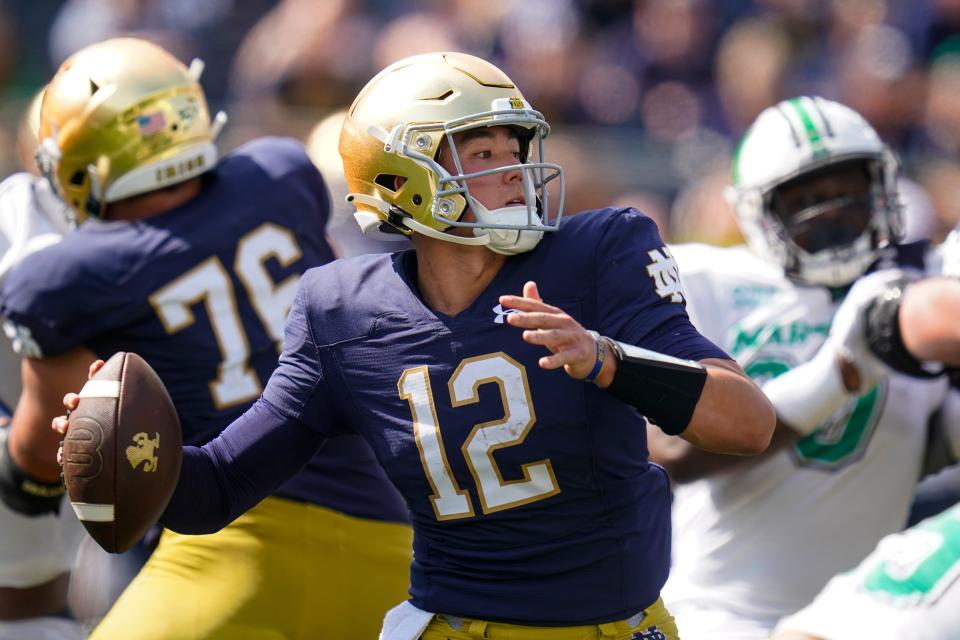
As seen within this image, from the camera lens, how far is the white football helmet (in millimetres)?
4367

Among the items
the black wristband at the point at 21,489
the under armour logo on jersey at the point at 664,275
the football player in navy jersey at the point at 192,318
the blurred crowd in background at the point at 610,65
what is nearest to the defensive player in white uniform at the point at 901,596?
the under armour logo on jersey at the point at 664,275

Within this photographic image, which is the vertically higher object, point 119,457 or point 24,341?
point 119,457

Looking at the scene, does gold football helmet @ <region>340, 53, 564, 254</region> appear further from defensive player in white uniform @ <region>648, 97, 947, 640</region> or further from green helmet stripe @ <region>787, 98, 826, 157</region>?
green helmet stripe @ <region>787, 98, 826, 157</region>

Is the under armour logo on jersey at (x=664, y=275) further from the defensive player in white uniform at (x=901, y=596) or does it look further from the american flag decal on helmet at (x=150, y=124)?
the american flag decal on helmet at (x=150, y=124)

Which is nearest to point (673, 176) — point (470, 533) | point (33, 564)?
point (33, 564)

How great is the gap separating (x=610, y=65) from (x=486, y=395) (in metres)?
7.11

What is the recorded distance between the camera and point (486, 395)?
2863 millimetres

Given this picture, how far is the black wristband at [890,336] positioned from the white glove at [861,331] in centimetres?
3

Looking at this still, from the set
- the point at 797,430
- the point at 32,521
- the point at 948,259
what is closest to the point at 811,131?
the point at 948,259

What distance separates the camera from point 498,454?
9.37 feet

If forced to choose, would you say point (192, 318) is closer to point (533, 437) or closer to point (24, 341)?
point (24, 341)

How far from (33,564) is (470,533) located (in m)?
2.20

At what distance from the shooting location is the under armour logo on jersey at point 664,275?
9.31ft

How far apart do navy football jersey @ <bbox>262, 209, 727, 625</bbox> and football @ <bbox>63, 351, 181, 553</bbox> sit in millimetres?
440
